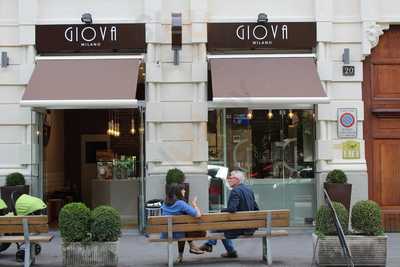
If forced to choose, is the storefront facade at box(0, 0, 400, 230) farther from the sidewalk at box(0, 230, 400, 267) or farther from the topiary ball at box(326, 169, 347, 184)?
the sidewalk at box(0, 230, 400, 267)

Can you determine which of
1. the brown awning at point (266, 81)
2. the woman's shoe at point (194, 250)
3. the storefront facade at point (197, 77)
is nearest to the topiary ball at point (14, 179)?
the storefront facade at point (197, 77)

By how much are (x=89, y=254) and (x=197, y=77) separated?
5.25 m

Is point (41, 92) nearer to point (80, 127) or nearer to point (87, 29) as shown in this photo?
point (87, 29)

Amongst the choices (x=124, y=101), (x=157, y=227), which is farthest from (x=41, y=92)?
(x=157, y=227)

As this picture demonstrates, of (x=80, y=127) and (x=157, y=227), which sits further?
(x=80, y=127)

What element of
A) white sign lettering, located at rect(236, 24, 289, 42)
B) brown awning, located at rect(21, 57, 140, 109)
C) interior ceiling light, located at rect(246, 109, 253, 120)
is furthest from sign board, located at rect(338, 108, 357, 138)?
brown awning, located at rect(21, 57, 140, 109)

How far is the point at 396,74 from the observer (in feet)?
49.3

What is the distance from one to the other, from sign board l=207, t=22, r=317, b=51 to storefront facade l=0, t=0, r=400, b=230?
0.16 ft

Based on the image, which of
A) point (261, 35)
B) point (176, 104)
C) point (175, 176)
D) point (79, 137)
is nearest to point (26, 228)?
point (175, 176)

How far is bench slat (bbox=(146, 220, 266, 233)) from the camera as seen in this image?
10.6m

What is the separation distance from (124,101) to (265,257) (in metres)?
4.30

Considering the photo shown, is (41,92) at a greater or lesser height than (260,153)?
greater

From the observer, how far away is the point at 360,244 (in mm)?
10547

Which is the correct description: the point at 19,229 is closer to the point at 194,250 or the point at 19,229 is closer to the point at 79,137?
the point at 194,250
